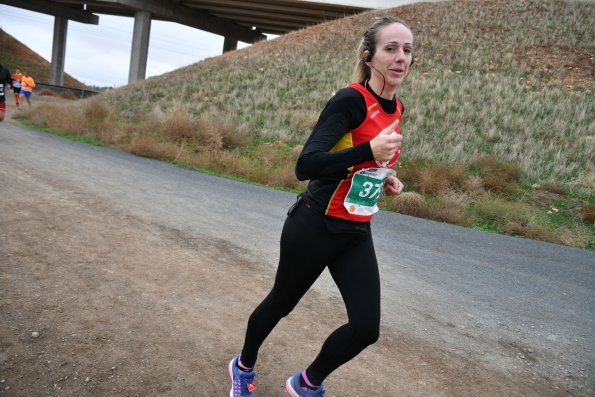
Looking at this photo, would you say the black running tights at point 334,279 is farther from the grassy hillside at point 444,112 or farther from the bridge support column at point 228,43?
the bridge support column at point 228,43

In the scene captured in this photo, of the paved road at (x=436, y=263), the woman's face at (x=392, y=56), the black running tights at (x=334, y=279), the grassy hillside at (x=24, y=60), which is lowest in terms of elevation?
the paved road at (x=436, y=263)

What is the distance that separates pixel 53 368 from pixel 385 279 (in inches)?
148

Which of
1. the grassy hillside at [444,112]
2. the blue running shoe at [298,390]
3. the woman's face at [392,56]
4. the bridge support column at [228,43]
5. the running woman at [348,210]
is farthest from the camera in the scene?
the bridge support column at [228,43]

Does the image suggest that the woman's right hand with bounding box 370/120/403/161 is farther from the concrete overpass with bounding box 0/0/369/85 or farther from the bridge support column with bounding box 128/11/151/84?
the bridge support column with bounding box 128/11/151/84

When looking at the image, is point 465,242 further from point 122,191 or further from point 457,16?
point 457,16

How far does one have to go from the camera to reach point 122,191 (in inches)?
309

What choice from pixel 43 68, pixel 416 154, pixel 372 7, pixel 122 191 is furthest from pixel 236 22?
pixel 122 191

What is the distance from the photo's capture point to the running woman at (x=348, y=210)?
7.22 ft

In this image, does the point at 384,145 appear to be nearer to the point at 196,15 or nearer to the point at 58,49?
the point at 196,15

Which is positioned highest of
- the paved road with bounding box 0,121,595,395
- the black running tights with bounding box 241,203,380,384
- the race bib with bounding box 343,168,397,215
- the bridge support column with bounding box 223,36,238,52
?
the bridge support column with bounding box 223,36,238,52

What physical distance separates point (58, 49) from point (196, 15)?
20.8 metres

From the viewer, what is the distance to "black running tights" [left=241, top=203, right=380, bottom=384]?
229cm

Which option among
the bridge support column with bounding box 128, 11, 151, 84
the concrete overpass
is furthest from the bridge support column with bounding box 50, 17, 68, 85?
the bridge support column with bounding box 128, 11, 151, 84

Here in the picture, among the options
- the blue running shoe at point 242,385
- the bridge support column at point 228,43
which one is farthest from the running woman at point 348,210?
the bridge support column at point 228,43
